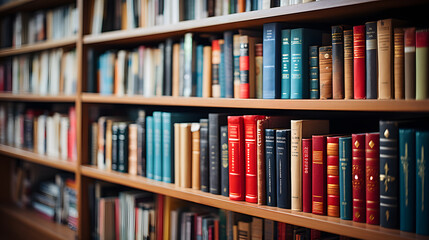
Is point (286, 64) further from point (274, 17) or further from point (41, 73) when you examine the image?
point (41, 73)

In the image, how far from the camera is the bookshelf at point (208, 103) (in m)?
1.16

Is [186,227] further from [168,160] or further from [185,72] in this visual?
[185,72]

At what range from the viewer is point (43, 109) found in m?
2.91

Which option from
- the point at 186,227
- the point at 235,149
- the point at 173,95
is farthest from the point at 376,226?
the point at 173,95

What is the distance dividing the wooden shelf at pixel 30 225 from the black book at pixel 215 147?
1065 mm

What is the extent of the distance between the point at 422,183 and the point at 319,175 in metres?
0.29

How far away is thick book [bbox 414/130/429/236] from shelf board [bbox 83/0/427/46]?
14.9 inches

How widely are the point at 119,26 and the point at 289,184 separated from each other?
1.21m

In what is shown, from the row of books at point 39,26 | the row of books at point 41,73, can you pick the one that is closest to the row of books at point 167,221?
the row of books at point 41,73

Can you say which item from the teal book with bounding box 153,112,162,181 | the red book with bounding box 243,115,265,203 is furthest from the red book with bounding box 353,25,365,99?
the teal book with bounding box 153,112,162,181

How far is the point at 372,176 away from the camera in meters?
1.16

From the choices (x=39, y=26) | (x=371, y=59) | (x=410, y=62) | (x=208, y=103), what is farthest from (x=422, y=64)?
(x=39, y=26)

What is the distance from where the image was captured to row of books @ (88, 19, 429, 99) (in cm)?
113

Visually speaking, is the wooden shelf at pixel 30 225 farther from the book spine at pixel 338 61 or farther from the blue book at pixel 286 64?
the book spine at pixel 338 61
